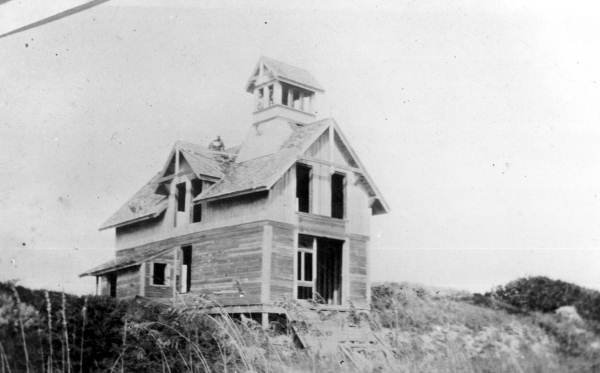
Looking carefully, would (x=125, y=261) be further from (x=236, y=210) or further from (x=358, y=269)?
(x=358, y=269)

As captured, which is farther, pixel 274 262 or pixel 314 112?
pixel 314 112

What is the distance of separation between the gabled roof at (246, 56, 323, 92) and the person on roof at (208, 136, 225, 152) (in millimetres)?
2963

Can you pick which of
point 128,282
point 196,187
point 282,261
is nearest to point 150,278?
point 128,282

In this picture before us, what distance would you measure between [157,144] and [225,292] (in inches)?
162

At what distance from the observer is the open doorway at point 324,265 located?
53.6 feet

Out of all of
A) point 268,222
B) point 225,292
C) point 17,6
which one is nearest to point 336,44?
point 17,6

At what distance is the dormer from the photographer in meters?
16.8

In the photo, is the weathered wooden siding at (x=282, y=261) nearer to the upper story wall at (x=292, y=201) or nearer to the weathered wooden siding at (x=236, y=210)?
the upper story wall at (x=292, y=201)

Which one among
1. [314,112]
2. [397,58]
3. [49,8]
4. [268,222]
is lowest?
[268,222]

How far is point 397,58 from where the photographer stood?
8.53 m

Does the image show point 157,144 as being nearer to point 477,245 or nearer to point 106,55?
point 106,55

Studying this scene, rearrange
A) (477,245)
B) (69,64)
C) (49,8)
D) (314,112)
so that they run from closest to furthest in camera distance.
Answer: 1. (49,8)
2. (477,245)
3. (69,64)
4. (314,112)

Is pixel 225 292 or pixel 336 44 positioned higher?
pixel 336 44

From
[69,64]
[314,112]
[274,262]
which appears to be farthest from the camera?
[314,112]
